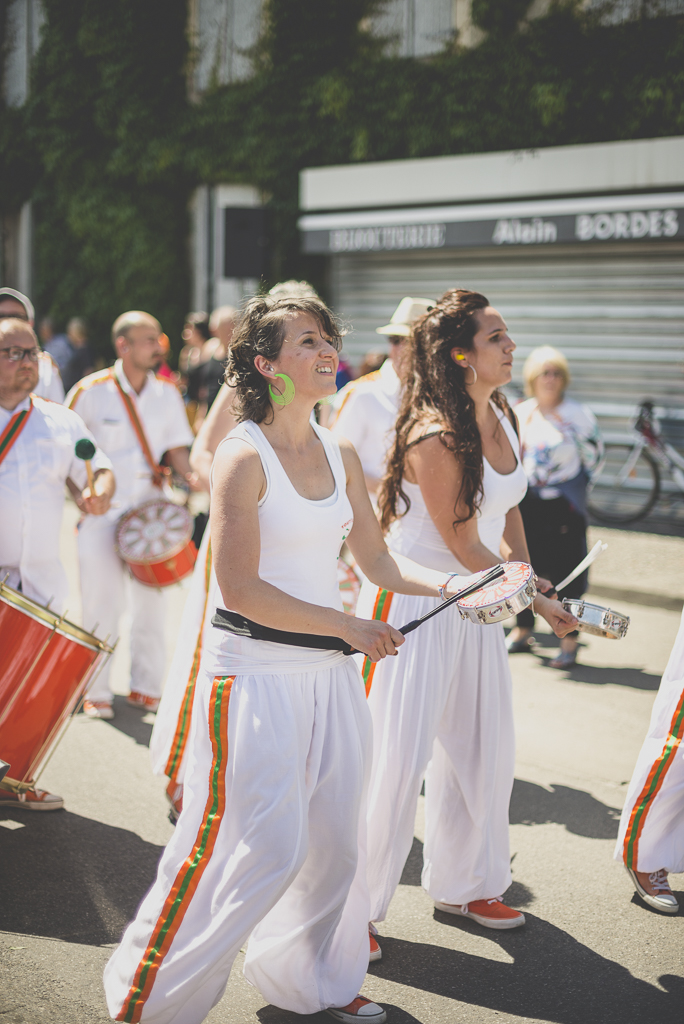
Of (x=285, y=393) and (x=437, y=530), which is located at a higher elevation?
(x=285, y=393)

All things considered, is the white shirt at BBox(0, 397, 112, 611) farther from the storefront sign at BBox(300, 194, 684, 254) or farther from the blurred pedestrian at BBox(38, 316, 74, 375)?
the blurred pedestrian at BBox(38, 316, 74, 375)

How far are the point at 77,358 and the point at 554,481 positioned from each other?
12896mm

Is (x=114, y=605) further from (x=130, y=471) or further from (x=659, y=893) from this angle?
(x=659, y=893)

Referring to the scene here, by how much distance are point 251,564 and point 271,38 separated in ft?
52.0

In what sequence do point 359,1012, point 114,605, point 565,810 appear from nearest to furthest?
point 359,1012 → point 565,810 → point 114,605

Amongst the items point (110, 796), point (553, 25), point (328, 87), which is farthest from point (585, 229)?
point (110, 796)

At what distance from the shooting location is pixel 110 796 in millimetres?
4570

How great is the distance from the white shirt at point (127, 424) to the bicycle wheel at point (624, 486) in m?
7.12

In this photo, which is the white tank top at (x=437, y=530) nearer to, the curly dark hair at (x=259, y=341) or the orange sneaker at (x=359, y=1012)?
the curly dark hair at (x=259, y=341)

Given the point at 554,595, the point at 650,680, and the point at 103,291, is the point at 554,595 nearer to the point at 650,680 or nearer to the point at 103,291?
the point at 650,680

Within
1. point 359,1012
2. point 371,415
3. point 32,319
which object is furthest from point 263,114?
point 359,1012

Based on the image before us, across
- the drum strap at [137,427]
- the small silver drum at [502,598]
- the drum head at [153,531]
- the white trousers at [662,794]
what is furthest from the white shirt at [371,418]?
the small silver drum at [502,598]

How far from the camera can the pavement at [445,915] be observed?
302 centimetres

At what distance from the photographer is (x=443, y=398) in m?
3.47
